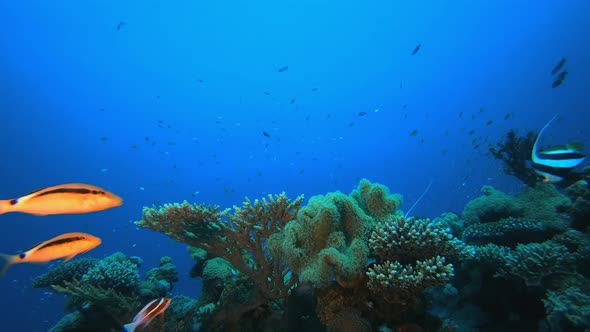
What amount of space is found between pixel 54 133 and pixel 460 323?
7346 centimetres

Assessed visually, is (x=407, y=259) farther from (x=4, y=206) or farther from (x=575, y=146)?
(x=4, y=206)

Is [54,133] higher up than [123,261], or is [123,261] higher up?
[54,133]

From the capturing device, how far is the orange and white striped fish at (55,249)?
8.86ft

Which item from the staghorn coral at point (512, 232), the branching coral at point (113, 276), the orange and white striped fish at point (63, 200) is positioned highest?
the branching coral at point (113, 276)

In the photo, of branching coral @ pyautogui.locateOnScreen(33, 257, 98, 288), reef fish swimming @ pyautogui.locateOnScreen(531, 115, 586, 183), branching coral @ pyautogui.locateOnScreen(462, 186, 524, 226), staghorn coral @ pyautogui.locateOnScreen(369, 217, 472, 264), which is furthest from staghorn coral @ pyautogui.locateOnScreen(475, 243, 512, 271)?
branching coral @ pyautogui.locateOnScreen(33, 257, 98, 288)

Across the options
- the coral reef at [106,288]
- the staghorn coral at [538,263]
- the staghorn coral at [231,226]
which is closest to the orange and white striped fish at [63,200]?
the staghorn coral at [231,226]

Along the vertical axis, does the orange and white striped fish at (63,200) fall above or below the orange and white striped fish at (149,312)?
above

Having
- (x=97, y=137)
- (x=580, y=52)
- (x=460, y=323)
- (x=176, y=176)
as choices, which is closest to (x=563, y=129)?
(x=580, y=52)

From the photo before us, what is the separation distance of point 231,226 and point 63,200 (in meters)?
2.84

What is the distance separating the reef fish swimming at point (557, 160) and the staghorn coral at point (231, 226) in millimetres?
4031

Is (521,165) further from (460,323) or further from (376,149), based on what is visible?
(376,149)

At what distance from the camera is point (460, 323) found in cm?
461

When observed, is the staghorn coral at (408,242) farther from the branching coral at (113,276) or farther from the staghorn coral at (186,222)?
the branching coral at (113,276)

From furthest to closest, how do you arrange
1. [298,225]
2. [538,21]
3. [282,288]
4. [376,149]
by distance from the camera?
[376,149] → [538,21] → [282,288] → [298,225]
